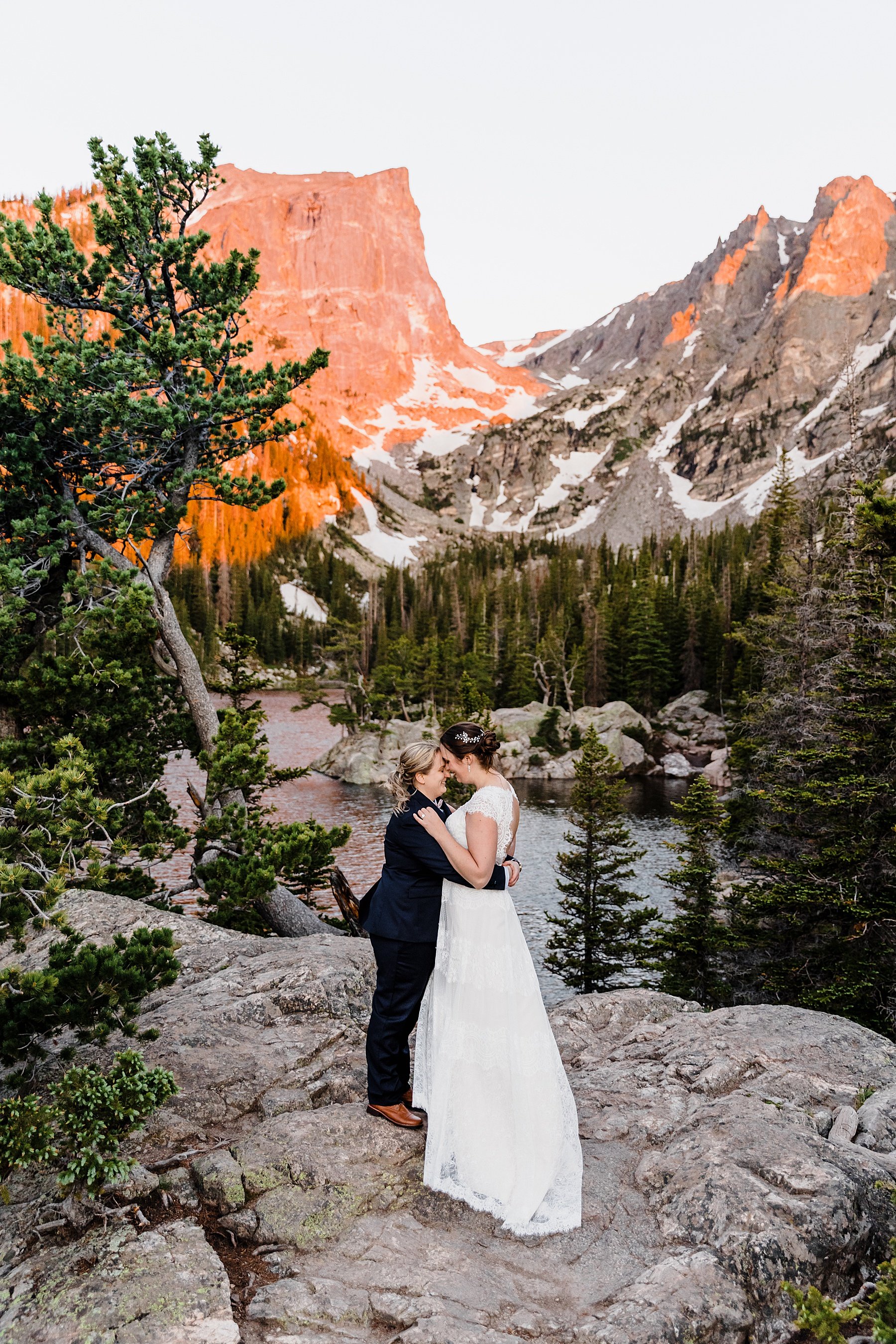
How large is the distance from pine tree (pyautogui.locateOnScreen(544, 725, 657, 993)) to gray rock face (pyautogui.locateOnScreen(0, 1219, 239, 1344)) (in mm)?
15294

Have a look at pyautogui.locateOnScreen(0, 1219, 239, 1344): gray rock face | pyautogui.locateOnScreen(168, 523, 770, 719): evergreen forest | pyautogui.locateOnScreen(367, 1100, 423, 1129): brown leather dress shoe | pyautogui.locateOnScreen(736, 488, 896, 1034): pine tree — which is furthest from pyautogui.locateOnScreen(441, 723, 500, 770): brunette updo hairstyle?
pyautogui.locateOnScreen(168, 523, 770, 719): evergreen forest

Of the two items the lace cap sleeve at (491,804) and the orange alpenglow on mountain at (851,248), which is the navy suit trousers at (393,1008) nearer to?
the lace cap sleeve at (491,804)

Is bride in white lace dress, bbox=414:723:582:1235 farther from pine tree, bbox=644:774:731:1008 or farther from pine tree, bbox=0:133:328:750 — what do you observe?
pine tree, bbox=644:774:731:1008

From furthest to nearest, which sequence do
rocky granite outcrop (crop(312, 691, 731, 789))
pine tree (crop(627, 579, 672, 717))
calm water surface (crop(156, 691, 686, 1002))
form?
pine tree (crop(627, 579, 672, 717)), rocky granite outcrop (crop(312, 691, 731, 789)), calm water surface (crop(156, 691, 686, 1002))

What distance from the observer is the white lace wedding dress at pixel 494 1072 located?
425 centimetres

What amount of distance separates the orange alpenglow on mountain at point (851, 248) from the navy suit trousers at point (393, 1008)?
22578cm

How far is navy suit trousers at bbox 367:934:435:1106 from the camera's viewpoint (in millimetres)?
4664

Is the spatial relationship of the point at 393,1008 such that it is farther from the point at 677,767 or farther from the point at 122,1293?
the point at 677,767

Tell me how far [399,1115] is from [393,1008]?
82cm

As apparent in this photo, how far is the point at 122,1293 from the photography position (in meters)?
3.37

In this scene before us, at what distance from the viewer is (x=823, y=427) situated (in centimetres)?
15525

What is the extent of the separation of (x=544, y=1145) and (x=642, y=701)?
6003 cm

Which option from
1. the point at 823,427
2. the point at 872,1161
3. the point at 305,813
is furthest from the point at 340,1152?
the point at 823,427

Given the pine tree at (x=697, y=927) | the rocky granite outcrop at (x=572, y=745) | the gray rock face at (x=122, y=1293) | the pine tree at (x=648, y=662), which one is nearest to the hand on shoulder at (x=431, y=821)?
the gray rock face at (x=122, y=1293)
